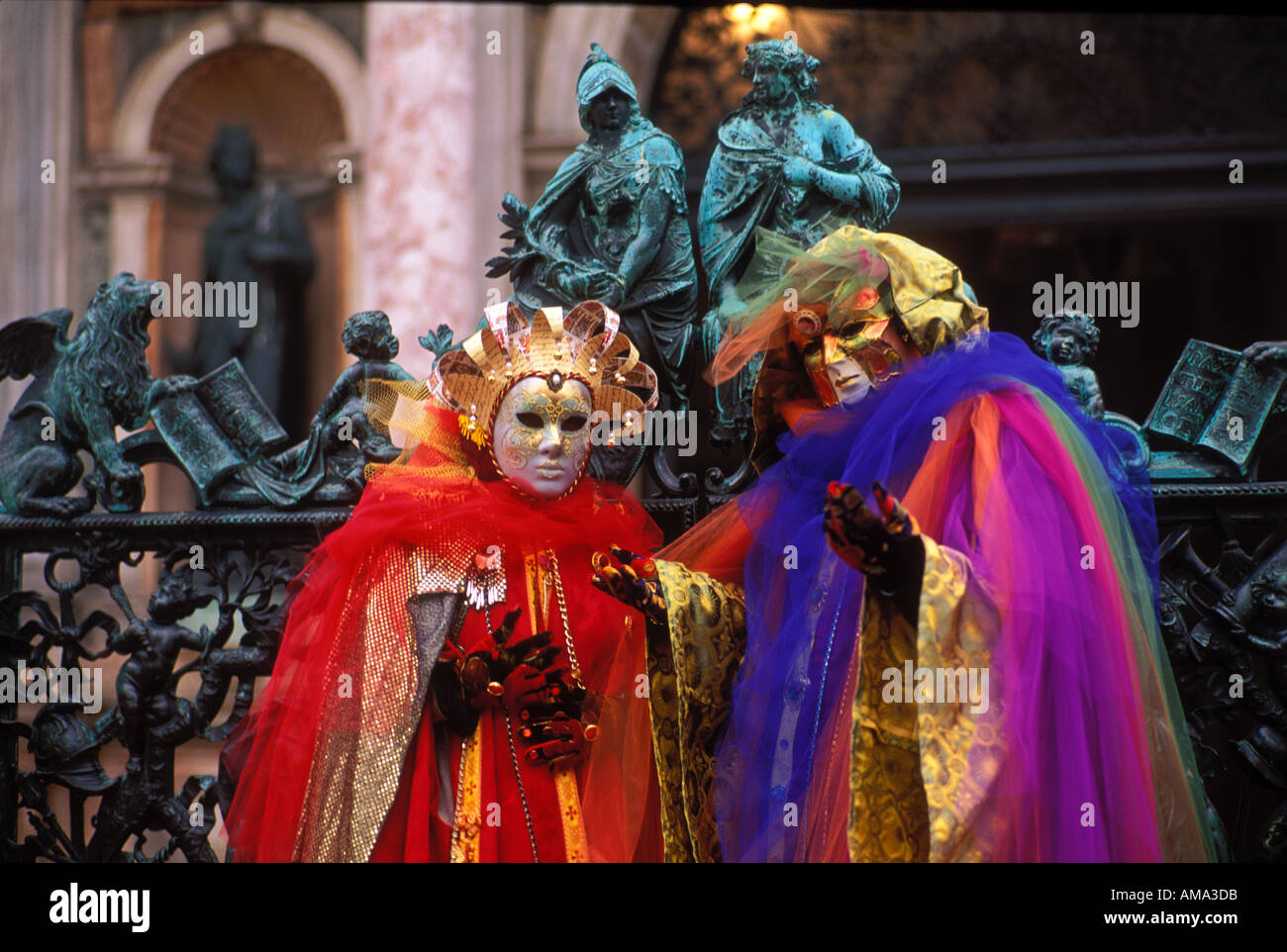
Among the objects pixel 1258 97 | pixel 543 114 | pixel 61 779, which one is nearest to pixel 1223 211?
pixel 1258 97

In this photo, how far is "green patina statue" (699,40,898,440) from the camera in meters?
4.39

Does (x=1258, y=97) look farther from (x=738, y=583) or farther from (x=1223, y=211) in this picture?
(x=738, y=583)

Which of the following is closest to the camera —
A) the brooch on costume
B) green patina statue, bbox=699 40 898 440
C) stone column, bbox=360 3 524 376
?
the brooch on costume

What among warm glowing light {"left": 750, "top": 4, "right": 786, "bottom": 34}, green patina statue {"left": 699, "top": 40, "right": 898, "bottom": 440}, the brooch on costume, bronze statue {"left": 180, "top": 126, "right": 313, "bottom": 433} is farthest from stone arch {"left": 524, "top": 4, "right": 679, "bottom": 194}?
the brooch on costume

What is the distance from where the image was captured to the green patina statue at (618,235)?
4.48 metres

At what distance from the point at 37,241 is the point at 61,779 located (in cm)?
424

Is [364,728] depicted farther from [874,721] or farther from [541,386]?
[874,721]

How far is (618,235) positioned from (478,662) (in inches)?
54.8

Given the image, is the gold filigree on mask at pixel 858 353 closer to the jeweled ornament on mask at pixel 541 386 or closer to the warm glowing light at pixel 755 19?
the jeweled ornament on mask at pixel 541 386

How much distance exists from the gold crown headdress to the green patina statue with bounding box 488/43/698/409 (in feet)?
1.31

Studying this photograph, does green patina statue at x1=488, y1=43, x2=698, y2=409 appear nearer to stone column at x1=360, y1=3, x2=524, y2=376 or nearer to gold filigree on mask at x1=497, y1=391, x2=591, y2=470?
gold filigree on mask at x1=497, y1=391, x2=591, y2=470

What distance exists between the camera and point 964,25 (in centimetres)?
805

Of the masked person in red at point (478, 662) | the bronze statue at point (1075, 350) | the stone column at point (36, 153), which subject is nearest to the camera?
the masked person in red at point (478, 662)

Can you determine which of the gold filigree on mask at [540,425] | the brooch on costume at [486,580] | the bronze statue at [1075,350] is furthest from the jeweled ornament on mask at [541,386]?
the bronze statue at [1075,350]
